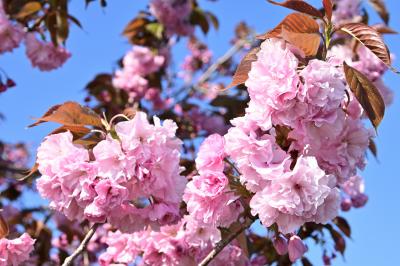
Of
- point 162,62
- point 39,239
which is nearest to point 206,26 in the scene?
point 162,62

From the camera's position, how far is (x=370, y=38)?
1.68m

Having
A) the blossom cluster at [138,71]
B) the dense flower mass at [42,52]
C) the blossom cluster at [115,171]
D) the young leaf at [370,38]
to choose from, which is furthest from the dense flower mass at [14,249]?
the blossom cluster at [138,71]

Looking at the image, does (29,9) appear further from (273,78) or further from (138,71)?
(273,78)

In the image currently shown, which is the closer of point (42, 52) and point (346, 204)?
point (346, 204)

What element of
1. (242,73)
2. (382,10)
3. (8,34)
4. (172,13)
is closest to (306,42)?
(242,73)

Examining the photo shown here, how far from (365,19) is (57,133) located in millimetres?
2953

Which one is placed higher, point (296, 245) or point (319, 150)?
point (319, 150)

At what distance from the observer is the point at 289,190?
4.74ft

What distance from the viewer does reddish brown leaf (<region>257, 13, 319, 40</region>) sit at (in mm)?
1631

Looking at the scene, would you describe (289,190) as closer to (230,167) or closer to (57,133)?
(230,167)

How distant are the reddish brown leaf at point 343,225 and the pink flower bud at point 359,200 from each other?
73 cm

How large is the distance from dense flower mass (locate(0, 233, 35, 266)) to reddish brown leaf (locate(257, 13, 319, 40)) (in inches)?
35.6

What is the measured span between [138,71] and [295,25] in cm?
355

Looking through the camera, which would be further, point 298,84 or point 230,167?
point 230,167
